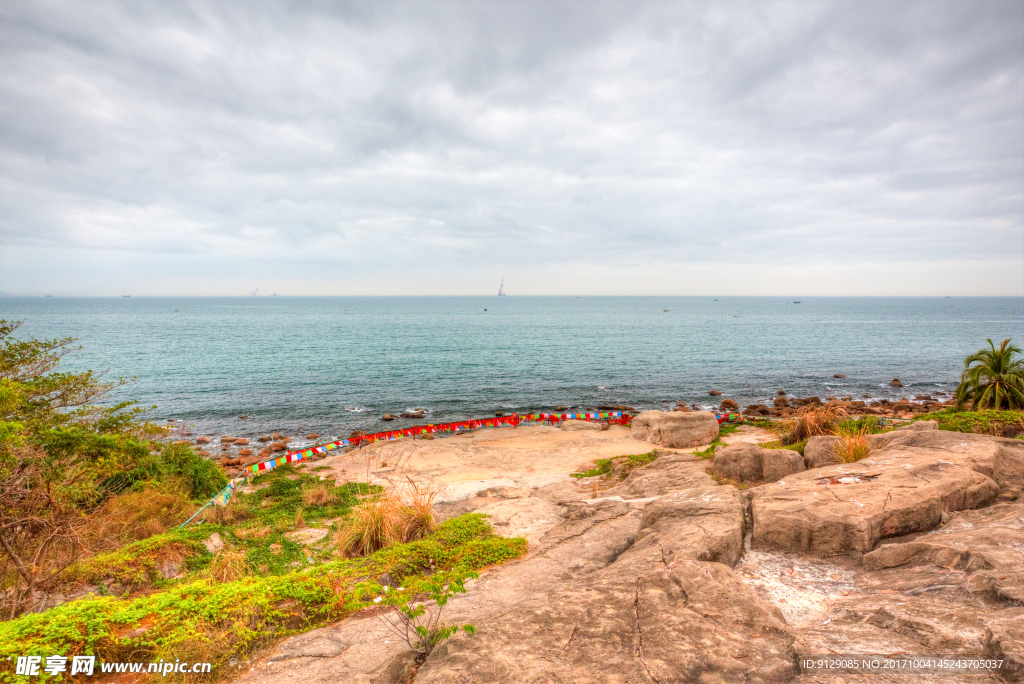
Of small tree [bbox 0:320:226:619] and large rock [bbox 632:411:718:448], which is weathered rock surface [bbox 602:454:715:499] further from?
small tree [bbox 0:320:226:619]

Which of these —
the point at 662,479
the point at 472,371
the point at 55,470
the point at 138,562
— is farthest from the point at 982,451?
the point at 472,371

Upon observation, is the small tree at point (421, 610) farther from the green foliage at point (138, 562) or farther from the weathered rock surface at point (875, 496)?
the green foliage at point (138, 562)

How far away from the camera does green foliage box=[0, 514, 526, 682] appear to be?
572cm

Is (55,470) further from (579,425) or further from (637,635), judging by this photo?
(579,425)

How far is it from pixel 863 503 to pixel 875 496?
442 mm

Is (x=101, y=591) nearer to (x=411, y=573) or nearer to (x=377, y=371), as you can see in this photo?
(x=411, y=573)

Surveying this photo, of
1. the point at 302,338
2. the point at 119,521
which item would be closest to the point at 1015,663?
the point at 119,521

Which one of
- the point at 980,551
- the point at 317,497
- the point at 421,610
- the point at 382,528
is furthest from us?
the point at 317,497

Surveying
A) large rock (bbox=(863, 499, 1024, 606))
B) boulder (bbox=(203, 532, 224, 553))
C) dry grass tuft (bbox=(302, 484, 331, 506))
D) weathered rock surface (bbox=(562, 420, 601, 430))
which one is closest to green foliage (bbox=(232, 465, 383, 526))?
dry grass tuft (bbox=(302, 484, 331, 506))

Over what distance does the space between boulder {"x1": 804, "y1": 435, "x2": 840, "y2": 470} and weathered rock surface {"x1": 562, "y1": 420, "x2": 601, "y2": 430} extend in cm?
1963

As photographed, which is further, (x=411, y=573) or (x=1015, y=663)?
(x=411, y=573)

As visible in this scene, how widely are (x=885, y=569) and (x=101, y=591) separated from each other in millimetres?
14214

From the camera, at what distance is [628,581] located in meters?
6.70

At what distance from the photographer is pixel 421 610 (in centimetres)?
594
